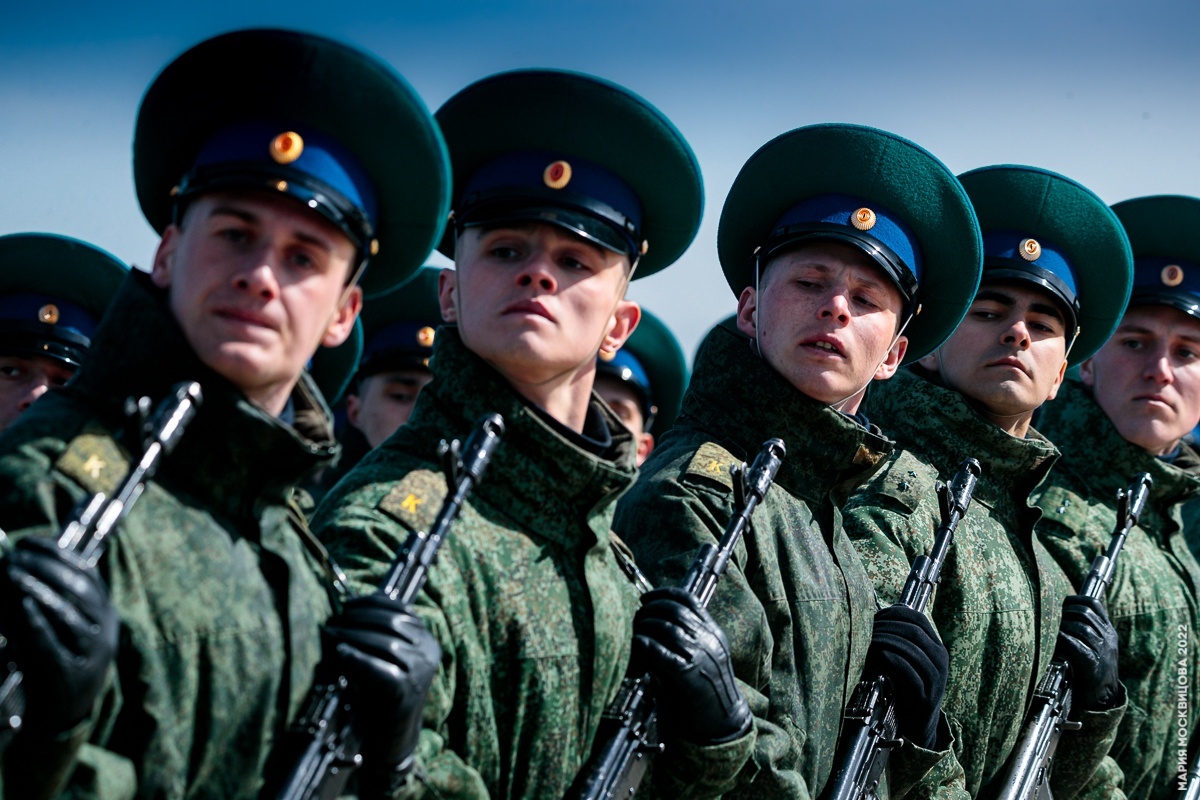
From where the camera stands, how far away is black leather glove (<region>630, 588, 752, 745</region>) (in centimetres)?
498

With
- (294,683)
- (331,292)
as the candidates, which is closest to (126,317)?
(331,292)

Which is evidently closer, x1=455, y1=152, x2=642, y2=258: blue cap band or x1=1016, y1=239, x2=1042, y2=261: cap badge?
x1=455, y1=152, x2=642, y2=258: blue cap band

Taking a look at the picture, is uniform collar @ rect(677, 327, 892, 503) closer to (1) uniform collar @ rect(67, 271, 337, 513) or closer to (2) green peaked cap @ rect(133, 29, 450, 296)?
(2) green peaked cap @ rect(133, 29, 450, 296)

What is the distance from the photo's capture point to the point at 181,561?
3.96 m

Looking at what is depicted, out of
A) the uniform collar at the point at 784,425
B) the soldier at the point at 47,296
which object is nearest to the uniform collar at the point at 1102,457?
the uniform collar at the point at 784,425

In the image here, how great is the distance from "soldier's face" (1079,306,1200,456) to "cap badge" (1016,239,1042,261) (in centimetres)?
148

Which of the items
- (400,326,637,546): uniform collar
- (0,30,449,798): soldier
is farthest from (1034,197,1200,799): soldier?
(0,30,449,798): soldier

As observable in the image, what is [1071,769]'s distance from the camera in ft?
25.8

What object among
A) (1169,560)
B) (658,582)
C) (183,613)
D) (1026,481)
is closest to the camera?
(183,613)

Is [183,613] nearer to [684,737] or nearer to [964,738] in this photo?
[684,737]

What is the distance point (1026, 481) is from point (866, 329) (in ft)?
5.59

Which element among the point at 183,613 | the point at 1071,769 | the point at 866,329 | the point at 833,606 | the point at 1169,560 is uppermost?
the point at 1169,560

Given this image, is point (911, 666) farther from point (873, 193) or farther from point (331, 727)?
point (331, 727)

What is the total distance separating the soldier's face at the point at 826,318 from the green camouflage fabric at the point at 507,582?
4.49 ft
